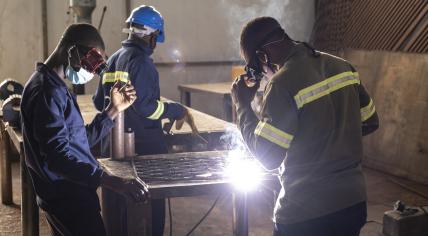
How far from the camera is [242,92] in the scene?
2.28m

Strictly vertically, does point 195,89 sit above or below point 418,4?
below

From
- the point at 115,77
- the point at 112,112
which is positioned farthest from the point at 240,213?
the point at 115,77

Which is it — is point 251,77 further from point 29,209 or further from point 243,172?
point 29,209

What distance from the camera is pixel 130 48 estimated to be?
11.4 ft

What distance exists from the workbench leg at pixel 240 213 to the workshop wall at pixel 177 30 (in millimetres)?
4201

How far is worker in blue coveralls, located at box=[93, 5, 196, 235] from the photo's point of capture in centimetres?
341

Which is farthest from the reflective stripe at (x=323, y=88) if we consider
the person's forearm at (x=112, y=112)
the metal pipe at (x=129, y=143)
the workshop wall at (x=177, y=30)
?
the workshop wall at (x=177, y=30)

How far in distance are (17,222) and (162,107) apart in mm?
1767

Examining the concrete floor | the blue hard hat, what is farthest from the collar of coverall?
the concrete floor

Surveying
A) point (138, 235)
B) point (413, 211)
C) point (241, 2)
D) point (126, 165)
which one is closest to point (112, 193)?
point (126, 165)

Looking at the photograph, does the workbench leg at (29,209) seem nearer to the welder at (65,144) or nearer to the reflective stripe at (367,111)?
the welder at (65,144)

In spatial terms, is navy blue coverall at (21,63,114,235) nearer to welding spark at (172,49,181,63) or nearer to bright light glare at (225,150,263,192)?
bright light glare at (225,150,263,192)

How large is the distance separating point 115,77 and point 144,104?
29cm

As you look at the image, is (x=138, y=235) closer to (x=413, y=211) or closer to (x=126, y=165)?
(x=126, y=165)
